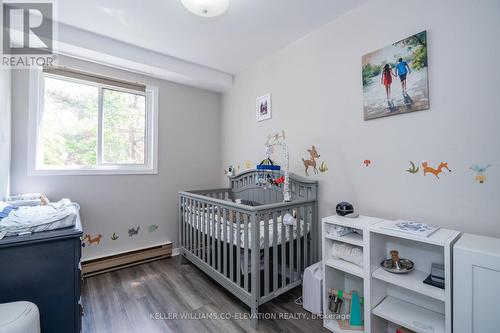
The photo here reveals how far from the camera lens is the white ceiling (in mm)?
1800

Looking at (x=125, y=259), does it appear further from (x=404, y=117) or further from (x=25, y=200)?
(x=404, y=117)

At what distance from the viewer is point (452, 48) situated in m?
1.37

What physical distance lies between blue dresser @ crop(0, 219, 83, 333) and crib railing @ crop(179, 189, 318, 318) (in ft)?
3.38

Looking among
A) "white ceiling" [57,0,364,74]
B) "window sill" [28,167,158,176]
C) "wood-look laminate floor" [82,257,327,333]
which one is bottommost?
"wood-look laminate floor" [82,257,327,333]

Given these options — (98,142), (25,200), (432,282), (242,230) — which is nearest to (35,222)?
(25,200)

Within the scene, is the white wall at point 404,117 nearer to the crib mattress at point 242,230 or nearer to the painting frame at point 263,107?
the painting frame at point 263,107

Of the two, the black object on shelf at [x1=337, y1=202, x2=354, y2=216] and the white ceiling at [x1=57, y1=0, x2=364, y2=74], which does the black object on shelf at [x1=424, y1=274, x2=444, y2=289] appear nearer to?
the black object on shelf at [x1=337, y1=202, x2=354, y2=216]

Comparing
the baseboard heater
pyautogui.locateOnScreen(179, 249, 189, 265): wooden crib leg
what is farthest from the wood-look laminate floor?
pyautogui.locateOnScreen(179, 249, 189, 265): wooden crib leg

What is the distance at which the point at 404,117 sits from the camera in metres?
1.57

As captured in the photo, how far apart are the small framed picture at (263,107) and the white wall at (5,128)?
2.30 metres

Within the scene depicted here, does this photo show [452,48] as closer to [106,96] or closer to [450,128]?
[450,128]

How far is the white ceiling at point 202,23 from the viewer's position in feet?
5.90

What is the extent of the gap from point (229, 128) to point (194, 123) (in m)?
0.51

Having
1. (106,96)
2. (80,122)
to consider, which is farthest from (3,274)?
(106,96)
